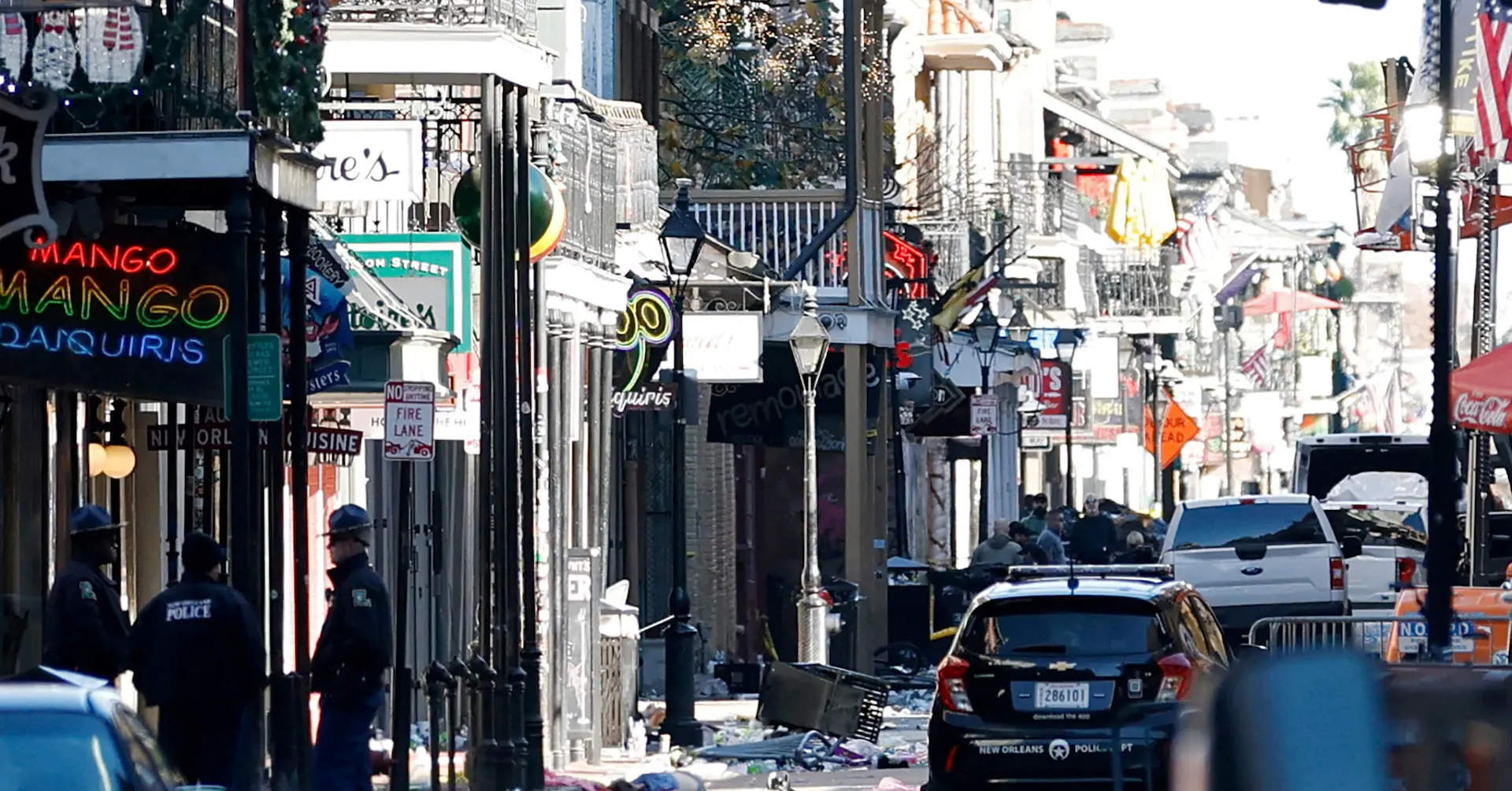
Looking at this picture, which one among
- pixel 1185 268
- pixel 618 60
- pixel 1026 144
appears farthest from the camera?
pixel 1185 268

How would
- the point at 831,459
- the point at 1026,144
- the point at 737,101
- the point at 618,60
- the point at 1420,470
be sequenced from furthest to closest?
the point at 1026,144 < the point at 831,459 < the point at 737,101 < the point at 1420,470 < the point at 618,60

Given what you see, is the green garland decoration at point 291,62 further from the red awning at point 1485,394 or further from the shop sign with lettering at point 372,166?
the red awning at point 1485,394

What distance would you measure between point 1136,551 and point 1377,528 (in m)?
6.15

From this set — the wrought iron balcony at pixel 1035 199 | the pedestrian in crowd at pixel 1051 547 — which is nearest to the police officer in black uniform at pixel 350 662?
the pedestrian in crowd at pixel 1051 547

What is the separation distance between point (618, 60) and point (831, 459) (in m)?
11.5

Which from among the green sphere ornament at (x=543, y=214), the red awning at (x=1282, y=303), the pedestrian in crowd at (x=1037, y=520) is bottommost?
the pedestrian in crowd at (x=1037, y=520)

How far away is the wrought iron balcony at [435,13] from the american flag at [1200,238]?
52025 mm

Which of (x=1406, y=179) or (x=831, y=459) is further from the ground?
(x=1406, y=179)

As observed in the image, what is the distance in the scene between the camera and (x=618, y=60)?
107ft

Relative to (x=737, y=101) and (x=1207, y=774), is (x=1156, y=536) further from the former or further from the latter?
(x=1207, y=774)

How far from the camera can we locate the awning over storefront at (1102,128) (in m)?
69.9

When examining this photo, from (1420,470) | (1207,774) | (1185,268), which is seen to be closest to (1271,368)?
(1185,268)

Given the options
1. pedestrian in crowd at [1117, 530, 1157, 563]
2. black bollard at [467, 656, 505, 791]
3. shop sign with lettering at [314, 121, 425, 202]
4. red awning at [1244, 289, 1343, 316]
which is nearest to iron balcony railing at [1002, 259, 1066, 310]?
pedestrian in crowd at [1117, 530, 1157, 563]

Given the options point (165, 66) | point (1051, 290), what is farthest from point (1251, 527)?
point (1051, 290)
